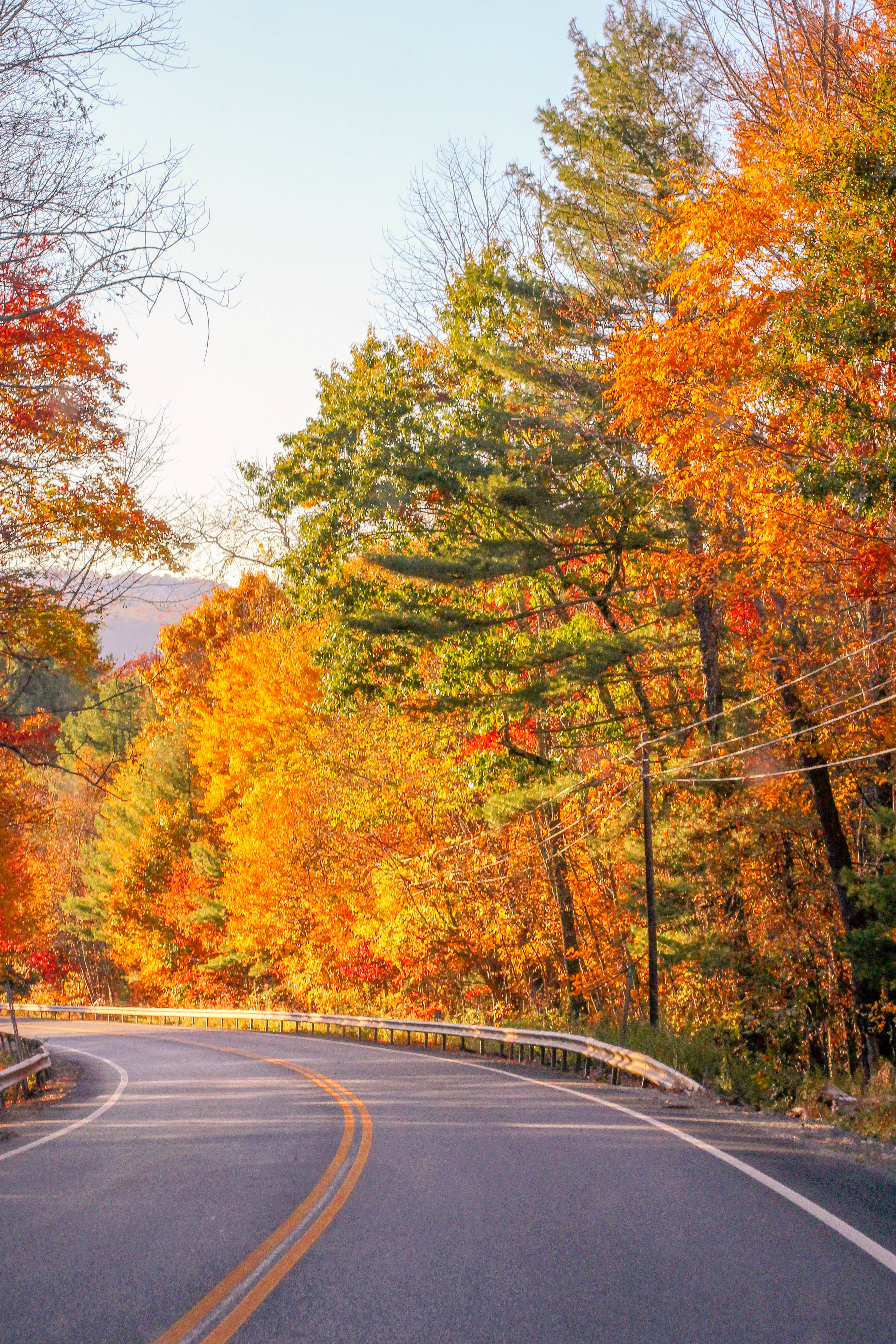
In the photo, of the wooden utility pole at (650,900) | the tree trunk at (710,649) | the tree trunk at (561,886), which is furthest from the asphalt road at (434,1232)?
the tree trunk at (561,886)

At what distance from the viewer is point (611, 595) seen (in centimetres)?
2120

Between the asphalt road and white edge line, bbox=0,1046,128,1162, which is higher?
the asphalt road

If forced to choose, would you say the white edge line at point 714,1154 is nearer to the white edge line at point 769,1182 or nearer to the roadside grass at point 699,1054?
the white edge line at point 769,1182

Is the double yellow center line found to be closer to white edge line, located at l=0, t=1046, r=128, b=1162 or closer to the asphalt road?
the asphalt road

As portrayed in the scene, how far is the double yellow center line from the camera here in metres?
4.91

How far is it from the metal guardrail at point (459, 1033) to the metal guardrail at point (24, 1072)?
8.37 meters

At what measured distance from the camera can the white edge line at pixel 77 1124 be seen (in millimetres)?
10508

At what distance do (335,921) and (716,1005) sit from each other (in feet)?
49.0

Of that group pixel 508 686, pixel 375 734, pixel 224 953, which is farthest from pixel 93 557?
pixel 224 953

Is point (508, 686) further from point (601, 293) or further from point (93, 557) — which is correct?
point (93, 557)

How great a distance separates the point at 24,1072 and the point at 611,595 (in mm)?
12569

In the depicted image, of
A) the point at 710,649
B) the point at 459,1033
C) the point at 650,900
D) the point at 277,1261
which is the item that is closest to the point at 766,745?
the point at 710,649

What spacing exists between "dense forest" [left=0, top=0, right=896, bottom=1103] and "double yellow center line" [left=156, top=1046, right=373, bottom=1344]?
6.81 metres

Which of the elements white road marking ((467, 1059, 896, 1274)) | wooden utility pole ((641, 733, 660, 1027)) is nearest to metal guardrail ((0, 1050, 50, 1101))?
white road marking ((467, 1059, 896, 1274))
